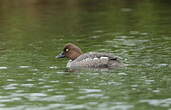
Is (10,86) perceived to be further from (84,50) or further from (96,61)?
(84,50)

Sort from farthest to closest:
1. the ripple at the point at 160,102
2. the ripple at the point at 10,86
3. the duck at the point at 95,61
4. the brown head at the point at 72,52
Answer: the brown head at the point at 72,52
the duck at the point at 95,61
the ripple at the point at 10,86
the ripple at the point at 160,102

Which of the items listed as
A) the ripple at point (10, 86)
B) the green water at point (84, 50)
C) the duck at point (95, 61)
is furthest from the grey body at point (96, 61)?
the ripple at point (10, 86)

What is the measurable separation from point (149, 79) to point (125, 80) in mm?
594

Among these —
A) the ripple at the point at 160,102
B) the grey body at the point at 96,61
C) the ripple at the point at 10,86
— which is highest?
the grey body at the point at 96,61

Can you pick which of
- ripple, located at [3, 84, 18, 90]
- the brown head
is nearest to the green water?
Result: ripple, located at [3, 84, 18, 90]

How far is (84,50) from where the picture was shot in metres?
21.3

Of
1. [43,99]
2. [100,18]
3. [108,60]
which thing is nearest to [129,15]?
[100,18]

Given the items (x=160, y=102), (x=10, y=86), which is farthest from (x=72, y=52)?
(x=160, y=102)

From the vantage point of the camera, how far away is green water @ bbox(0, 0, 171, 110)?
44.1ft

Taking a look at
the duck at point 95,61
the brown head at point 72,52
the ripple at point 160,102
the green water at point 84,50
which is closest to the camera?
the ripple at point 160,102

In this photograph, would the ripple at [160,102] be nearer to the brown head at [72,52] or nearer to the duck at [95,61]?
the duck at [95,61]

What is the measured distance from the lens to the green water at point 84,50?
44.1 ft

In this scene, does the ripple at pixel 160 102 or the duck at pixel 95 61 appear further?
the duck at pixel 95 61

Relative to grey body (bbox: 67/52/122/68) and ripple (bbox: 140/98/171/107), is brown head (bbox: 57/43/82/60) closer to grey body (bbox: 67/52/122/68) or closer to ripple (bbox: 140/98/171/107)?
grey body (bbox: 67/52/122/68)
